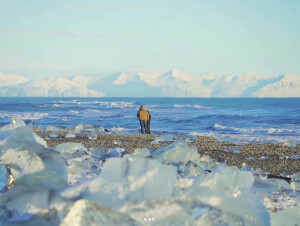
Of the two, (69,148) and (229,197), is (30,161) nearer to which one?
(229,197)

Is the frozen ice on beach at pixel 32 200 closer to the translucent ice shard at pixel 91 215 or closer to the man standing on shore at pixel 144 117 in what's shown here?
the translucent ice shard at pixel 91 215

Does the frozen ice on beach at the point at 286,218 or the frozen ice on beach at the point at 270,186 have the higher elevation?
the frozen ice on beach at the point at 286,218

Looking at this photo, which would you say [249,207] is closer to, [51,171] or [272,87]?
[51,171]

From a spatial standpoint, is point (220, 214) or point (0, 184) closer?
point (220, 214)

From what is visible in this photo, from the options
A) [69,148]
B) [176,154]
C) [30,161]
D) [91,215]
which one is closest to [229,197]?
[91,215]

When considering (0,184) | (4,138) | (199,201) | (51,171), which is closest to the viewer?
(199,201)

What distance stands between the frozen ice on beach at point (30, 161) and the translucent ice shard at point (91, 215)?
1.54ft

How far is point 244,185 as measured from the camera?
1.47m

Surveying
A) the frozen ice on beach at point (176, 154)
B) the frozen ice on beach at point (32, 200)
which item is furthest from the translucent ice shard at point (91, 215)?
the frozen ice on beach at point (176, 154)

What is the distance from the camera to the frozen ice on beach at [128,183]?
3.98 ft

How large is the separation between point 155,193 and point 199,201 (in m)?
0.15

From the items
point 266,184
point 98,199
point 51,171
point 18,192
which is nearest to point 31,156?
point 51,171

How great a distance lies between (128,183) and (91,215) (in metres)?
→ 0.19

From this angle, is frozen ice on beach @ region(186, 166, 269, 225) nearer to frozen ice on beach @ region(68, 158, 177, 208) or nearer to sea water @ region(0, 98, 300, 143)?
frozen ice on beach @ region(68, 158, 177, 208)
